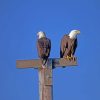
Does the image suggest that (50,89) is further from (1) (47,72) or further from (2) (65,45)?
(2) (65,45)

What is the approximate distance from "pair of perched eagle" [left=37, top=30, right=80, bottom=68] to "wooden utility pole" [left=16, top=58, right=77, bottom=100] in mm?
291

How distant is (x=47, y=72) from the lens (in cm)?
225

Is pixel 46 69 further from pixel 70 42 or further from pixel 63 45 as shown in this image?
pixel 70 42

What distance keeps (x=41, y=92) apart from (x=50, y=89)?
0.29ft

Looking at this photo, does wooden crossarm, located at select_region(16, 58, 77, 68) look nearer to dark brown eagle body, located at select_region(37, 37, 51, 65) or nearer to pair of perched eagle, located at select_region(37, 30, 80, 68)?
Answer: pair of perched eagle, located at select_region(37, 30, 80, 68)

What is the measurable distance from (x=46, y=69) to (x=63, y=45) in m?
1.35

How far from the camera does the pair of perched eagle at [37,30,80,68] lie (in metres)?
2.84

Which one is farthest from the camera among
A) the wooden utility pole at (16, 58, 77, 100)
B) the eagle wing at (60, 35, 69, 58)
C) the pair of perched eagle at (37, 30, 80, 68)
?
the eagle wing at (60, 35, 69, 58)

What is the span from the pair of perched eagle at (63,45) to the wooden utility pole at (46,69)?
0.29m

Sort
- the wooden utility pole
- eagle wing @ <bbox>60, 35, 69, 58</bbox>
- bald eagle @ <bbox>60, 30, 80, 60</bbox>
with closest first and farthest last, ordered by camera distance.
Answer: the wooden utility pole
eagle wing @ <bbox>60, 35, 69, 58</bbox>
bald eagle @ <bbox>60, 30, 80, 60</bbox>

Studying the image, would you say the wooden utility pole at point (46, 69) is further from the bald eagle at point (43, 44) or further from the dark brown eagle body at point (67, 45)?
the dark brown eagle body at point (67, 45)

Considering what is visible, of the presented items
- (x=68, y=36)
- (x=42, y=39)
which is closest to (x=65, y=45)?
(x=68, y=36)

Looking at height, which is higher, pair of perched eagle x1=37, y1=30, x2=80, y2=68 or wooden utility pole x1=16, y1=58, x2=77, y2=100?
pair of perched eagle x1=37, y1=30, x2=80, y2=68

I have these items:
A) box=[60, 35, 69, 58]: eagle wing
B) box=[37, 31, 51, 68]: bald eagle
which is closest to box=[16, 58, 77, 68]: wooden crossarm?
box=[37, 31, 51, 68]: bald eagle
